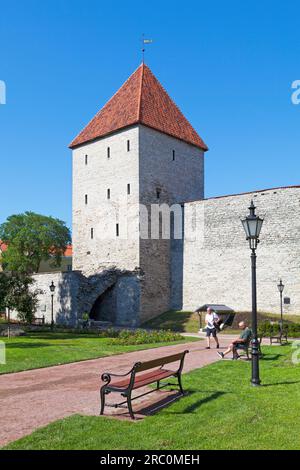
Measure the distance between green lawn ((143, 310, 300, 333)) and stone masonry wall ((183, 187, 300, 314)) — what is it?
981 millimetres

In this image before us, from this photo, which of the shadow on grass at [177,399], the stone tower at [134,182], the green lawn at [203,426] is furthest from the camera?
the stone tower at [134,182]

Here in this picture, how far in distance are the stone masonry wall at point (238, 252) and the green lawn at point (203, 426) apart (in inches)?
744

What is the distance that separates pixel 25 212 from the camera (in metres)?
47.0

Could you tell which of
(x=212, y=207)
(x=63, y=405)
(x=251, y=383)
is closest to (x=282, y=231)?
(x=212, y=207)

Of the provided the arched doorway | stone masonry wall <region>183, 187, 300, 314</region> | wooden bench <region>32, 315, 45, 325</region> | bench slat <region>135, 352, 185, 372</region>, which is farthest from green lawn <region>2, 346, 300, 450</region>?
wooden bench <region>32, 315, 45, 325</region>

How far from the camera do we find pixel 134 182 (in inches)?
1209

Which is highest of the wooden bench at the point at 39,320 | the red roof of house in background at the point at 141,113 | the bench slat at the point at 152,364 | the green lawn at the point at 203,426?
the red roof of house in background at the point at 141,113

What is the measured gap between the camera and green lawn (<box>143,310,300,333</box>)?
25078 millimetres

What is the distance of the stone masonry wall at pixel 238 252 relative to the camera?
26406 millimetres

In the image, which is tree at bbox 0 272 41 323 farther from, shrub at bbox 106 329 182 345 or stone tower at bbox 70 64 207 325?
stone tower at bbox 70 64 207 325

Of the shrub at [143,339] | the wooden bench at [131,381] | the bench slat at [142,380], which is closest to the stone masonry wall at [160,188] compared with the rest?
the shrub at [143,339]

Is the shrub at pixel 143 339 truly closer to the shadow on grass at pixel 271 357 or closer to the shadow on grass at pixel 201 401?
the shadow on grass at pixel 271 357

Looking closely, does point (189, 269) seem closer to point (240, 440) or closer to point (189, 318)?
point (189, 318)

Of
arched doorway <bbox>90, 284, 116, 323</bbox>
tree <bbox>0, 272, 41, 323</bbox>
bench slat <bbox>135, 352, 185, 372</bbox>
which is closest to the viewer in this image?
bench slat <bbox>135, 352, 185, 372</bbox>
